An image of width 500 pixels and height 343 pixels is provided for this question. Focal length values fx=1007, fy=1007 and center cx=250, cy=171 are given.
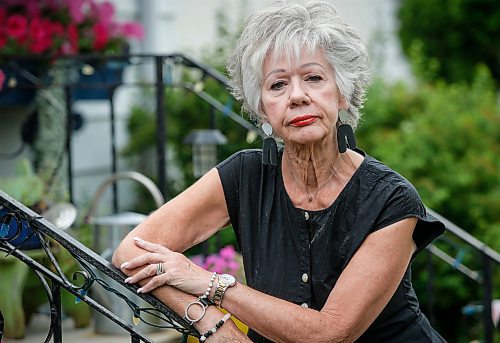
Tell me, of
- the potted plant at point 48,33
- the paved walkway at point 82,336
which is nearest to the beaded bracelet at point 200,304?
the paved walkway at point 82,336

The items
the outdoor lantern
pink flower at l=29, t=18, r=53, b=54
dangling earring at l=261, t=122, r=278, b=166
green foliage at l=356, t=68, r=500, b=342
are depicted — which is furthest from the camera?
green foliage at l=356, t=68, r=500, b=342

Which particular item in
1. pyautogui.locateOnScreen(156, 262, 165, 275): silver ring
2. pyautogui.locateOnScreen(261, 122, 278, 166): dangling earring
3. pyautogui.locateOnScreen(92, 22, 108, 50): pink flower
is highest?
pyautogui.locateOnScreen(261, 122, 278, 166): dangling earring

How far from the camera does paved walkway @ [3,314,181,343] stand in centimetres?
440

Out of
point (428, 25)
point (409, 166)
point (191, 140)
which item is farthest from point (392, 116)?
point (428, 25)

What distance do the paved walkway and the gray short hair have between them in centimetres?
188

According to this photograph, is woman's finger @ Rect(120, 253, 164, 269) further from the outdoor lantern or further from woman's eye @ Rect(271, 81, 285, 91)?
the outdoor lantern

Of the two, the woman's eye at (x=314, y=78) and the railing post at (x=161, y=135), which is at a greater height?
the woman's eye at (x=314, y=78)

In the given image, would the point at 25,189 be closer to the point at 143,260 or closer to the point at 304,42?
the point at 143,260

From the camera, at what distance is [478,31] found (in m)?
10.4

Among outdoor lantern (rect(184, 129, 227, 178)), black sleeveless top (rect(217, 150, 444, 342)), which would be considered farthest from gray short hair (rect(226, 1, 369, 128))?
outdoor lantern (rect(184, 129, 227, 178))

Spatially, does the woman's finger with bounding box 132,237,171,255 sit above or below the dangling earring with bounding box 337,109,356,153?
below

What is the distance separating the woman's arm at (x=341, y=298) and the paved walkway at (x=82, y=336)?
1.77m

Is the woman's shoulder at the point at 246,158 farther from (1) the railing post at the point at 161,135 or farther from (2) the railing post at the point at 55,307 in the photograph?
(1) the railing post at the point at 161,135

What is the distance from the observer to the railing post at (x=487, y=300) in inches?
179
